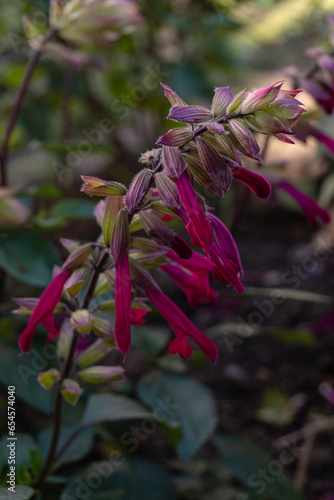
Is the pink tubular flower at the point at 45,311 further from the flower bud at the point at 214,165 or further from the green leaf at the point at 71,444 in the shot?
the green leaf at the point at 71,444

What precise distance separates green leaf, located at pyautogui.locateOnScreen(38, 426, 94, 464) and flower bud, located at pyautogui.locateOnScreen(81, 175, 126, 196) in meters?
0.42

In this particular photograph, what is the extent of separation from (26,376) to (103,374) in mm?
287

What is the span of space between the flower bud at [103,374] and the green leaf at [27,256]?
0.81 ft

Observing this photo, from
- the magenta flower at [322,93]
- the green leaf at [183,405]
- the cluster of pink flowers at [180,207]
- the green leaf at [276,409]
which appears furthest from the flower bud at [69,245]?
the green leaf at [276,409]

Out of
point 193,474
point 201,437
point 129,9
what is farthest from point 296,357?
point 129,9

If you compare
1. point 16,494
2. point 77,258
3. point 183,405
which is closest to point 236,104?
point 77,258

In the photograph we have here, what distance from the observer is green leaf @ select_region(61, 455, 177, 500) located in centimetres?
75

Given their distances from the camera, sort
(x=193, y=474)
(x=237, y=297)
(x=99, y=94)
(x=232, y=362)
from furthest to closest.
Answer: (x=99, y=94) < (x=232, y=362) < (x=237, y=297) < (x=193, y=474)

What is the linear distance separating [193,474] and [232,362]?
0.39m

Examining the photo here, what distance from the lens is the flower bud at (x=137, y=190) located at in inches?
18.2

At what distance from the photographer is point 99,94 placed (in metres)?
1.92

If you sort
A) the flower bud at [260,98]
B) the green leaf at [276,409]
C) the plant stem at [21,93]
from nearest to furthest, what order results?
the flower bud at [260,98] → the plant stem at [21,93] → the green leaf at [276,409]

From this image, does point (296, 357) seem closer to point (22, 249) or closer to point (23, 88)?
point (22, 249)

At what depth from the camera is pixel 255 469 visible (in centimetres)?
85
